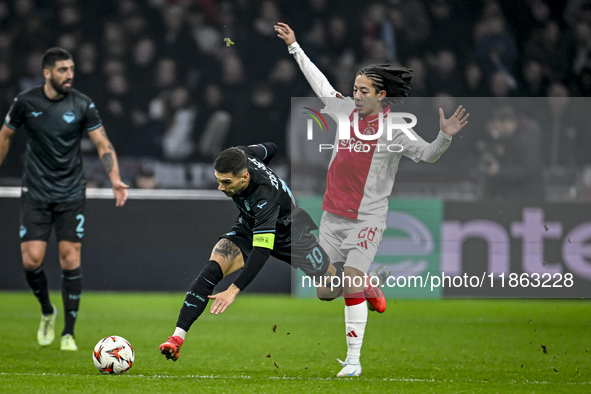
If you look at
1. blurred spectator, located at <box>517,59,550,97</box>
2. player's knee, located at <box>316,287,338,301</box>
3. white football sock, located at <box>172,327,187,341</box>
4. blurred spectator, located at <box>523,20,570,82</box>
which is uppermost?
blurred spectator, located at <box>523,20,570,82</box>

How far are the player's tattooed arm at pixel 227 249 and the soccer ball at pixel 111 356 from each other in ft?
2.65

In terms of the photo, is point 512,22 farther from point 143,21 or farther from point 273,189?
point 273,189

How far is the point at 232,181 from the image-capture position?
15.8 ft

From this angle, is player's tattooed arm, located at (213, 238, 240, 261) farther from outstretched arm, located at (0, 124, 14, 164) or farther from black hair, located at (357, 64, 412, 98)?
outstretched arm, located at (0, 124, 14, 164)

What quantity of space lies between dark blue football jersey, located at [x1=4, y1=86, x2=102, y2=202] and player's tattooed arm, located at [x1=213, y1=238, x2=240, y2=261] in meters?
1.55

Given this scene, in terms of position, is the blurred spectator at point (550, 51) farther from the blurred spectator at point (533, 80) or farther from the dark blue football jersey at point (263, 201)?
the dark blue football jersey at point (263, 201)

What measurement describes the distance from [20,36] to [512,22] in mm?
6796

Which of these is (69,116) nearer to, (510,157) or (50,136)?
(50,136)

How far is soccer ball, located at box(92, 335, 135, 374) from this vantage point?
485 cm

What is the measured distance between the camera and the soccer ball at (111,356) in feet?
15.9

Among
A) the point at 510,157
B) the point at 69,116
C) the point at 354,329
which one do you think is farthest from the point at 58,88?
the point at 510,157

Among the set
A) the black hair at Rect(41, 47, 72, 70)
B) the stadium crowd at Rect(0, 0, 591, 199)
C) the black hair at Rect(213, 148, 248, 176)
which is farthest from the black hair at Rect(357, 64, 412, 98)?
the stadium crowd at Rect(0, 0, 591, 199)

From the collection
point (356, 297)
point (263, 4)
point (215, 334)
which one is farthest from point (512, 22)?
point (356, 297)

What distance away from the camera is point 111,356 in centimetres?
486
